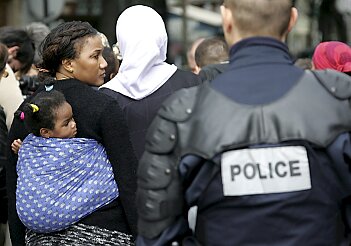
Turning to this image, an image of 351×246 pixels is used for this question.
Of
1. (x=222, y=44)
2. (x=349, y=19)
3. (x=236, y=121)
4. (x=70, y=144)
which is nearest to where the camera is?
(x=236, y=121)

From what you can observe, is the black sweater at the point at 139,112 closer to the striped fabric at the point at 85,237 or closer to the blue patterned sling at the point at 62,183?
the blue patterned sling at the point at 62,183

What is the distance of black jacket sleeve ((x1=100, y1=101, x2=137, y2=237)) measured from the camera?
430 centimetres

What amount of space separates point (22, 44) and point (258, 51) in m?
4.07

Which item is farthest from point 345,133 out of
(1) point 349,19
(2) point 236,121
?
(1) point 349,19

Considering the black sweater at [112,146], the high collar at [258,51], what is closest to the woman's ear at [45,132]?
the black sweater at [112,146]

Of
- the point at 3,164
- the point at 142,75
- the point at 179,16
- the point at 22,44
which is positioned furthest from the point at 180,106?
the point at 179,16

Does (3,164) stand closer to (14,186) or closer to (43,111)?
(14,186)

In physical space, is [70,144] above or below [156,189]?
below

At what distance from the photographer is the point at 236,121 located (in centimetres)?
316

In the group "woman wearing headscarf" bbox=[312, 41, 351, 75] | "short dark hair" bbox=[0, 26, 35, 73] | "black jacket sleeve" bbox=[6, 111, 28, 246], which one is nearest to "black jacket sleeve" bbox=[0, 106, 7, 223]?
"black jacket sleeve" bbox=[6, 111, 28, 246]

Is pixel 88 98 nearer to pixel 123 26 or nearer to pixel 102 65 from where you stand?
pixel 102 65

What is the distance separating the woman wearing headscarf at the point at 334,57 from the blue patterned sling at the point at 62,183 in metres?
1.80

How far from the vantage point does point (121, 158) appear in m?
4.31

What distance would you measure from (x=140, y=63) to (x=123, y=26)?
0.30m
